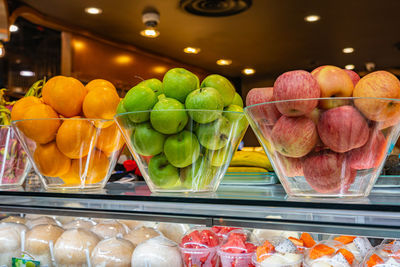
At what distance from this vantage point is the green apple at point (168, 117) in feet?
2.20

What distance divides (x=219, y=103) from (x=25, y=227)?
61 centimetres

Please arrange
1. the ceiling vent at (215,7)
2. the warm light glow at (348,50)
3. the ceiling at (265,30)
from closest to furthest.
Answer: the ceiling vent at (215,7) < the ceiling at (265,30) < the warm light glow at (348,50)

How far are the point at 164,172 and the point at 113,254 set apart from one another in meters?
0.22

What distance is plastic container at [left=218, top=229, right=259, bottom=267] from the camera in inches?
27.0

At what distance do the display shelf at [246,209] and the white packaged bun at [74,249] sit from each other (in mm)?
80

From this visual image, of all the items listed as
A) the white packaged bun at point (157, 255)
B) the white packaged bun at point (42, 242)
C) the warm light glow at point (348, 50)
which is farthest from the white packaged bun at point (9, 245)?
the warm light glow at point (348, 50)

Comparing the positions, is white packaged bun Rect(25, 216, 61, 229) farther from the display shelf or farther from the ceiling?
the ceiling

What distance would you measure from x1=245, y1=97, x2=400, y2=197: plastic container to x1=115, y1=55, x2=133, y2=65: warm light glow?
4.33 m

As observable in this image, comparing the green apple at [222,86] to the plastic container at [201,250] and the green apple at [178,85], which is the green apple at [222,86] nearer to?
the green apple at [178,85]

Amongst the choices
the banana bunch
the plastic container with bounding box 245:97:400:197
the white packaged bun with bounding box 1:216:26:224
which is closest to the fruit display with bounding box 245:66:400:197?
the plastic container with bounding box 245:97:400:197

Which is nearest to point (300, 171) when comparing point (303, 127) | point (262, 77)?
point (303, 127)

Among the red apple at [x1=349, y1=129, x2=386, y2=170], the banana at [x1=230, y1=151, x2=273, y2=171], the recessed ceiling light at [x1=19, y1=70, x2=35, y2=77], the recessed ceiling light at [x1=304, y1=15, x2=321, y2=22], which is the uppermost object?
the recessed ceiling light at [x1=304, y1=15, x2=321, y2=22]

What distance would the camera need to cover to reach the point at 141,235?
34.0 inches

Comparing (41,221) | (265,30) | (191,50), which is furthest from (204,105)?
(191,50)
